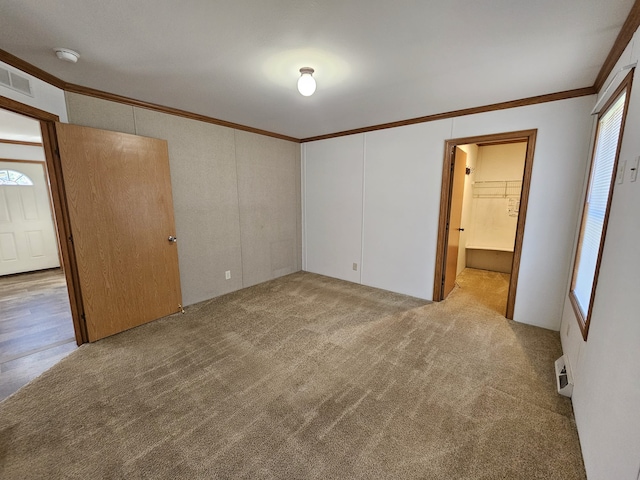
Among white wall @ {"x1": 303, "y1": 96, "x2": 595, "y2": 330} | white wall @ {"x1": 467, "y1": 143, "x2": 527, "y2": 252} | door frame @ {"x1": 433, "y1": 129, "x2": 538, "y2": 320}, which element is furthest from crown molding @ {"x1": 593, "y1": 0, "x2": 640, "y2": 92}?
white wall @ {"x1": 467, "y1": 143, "x2": 527, "y2": 252}

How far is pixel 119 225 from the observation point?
2668 mm

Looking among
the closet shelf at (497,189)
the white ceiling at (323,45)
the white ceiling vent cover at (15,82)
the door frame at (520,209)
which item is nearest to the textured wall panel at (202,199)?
the white ceiling at (323,45)

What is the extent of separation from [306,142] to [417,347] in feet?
12.2

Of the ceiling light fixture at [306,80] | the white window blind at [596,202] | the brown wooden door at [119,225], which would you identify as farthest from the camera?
the brown wooden door at [119,225]

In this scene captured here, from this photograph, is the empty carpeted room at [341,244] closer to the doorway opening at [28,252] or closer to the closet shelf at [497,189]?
the doorway opening at [28,252]

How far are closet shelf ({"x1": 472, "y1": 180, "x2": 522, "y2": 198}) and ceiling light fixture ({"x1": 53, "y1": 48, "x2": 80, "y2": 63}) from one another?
5654 mm

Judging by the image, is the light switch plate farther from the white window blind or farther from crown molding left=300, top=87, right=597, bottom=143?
crown molding left=300, top=87, right=597, bottom=143

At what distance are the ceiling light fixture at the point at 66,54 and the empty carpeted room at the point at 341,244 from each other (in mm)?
20

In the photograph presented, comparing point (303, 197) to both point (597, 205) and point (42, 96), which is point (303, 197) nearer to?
point (42, 96)

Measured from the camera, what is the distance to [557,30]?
159cm

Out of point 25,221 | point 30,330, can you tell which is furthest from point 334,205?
point 25,221

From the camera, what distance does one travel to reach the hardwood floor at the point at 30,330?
218 centimetres

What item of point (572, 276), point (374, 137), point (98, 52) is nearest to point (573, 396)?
point (572, 276)

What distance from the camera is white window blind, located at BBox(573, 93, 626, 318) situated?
5.93ft
